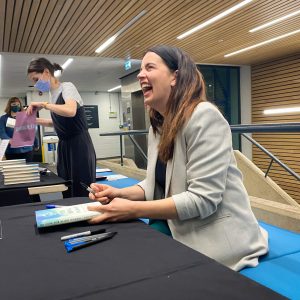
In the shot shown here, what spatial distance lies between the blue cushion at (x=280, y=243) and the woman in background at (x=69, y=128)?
56.3 inches

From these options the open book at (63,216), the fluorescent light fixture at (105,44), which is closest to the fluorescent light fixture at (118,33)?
the fluorescent light fixture at (105,44)

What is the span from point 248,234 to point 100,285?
746mm

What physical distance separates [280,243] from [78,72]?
1002 centimetres

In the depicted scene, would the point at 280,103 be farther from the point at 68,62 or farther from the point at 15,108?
the point at 15,108

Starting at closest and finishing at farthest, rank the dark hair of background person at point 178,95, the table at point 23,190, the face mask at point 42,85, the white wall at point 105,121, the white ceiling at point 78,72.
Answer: the dark hair of background person at point 178,95
the table at point 23,190
the face mask at point 42,85
the white ceiling at point 78,72
the white wall at point 105,121

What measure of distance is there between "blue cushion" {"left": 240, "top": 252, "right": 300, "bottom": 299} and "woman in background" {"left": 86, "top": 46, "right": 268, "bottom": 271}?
5cm

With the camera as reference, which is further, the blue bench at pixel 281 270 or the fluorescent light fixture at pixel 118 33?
the fluorescent light fixture at pixel 118 33

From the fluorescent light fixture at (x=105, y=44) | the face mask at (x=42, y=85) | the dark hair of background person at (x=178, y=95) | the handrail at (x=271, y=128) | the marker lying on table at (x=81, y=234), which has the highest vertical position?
the fluorescent light fixture at (x=105, y=44)

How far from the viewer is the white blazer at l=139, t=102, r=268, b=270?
3.90ft

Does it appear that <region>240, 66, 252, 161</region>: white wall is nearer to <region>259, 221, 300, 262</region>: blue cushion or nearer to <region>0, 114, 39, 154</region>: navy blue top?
<region>0, 114, 39, 154</region>: navy blue top

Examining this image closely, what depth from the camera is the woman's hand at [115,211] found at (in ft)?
3.73

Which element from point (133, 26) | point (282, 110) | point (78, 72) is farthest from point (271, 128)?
point (78, 72)

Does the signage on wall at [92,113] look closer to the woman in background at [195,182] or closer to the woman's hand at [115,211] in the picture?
the woman in background at [195,182]

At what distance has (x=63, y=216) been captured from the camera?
1119 mm
